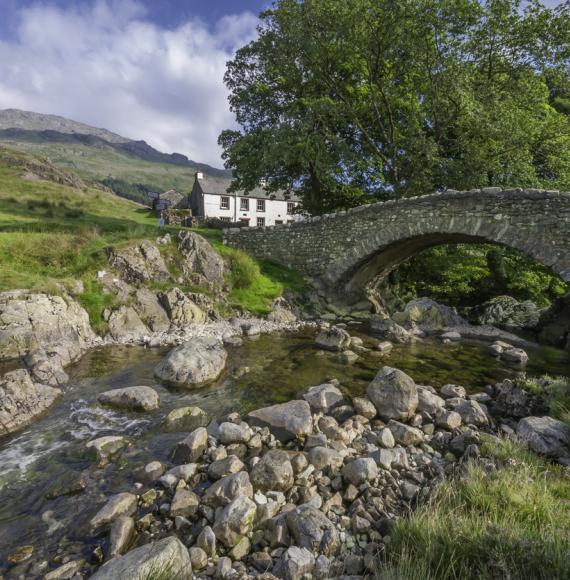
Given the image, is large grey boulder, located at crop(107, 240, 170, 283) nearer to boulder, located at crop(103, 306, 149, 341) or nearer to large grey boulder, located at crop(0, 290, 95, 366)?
boulder, located at crop(103, 306, 149, 341)

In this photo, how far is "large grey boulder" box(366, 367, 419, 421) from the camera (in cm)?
714

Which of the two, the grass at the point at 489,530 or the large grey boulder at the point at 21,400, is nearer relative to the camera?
the grass at the point at 489,530

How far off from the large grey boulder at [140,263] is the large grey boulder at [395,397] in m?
11.4

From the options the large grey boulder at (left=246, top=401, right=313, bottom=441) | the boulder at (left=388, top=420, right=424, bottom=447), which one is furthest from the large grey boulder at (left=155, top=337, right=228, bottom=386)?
the boulder at (left=388, top=420, right=424, bottom=447)

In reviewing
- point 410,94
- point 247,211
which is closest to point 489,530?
point 410,94

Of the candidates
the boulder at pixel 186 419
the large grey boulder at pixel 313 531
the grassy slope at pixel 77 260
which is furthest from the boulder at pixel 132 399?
the grassy slope at pixel 77 260

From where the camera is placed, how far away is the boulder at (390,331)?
1450 cm

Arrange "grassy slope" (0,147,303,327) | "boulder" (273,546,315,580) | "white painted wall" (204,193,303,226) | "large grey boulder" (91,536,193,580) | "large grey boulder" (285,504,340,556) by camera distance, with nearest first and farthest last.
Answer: "large grey boulder" (91,536,193,580) → "boulder" (273,546,315,580) → "large grey boulder" (285,504,340,556) → "grassy slope" (0,147,303,327) → "white painted wall" (204,193,303,226)

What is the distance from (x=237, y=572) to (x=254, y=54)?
97.2ft

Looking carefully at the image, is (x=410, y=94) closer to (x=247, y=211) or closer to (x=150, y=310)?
(x=150, y=310)

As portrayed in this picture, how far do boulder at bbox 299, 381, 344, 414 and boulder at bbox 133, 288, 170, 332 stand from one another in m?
7.95

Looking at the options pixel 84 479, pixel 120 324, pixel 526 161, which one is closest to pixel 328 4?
pixel 526 161

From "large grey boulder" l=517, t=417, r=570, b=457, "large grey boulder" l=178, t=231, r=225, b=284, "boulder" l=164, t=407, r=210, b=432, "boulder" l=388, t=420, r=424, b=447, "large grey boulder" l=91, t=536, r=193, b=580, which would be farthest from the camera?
"large grey boulder" l=178, t=231, r=225, b=284

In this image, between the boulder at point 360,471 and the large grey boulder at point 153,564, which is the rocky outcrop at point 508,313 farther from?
the large grey boulder at point 153,564
